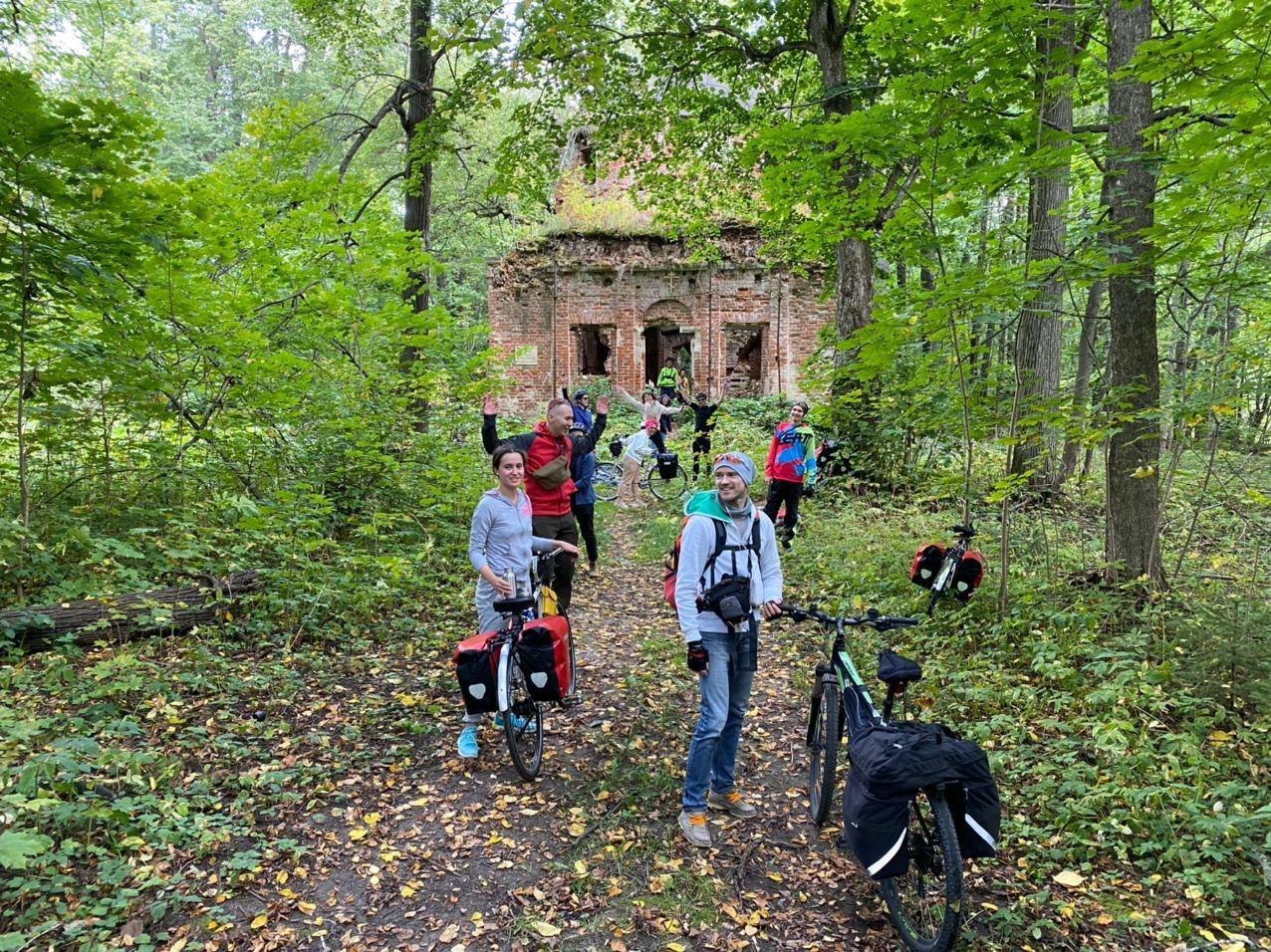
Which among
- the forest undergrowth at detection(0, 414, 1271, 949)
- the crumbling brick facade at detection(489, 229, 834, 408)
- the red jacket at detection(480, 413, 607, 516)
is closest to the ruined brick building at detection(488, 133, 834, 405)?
the crumbling brick facade at detection(489, 229, 834, 408)

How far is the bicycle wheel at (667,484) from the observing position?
40.5 feet

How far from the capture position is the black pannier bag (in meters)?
2.55

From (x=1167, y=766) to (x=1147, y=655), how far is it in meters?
1.27

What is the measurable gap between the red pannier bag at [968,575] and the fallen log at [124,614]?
247 inches

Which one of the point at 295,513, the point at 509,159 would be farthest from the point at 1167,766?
the point at 509,159

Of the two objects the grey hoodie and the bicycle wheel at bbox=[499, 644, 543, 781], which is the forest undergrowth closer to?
the bicycle wheel at bbox=[499, 644, 543, 781]

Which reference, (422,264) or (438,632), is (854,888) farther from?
(422,264)

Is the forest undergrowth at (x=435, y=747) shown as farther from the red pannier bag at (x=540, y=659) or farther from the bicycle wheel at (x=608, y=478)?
the bicycle wheel at (x=608, y=478)

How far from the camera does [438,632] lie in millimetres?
6215

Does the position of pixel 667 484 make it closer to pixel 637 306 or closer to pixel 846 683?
pixel 846 683

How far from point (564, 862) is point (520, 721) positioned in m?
1.08

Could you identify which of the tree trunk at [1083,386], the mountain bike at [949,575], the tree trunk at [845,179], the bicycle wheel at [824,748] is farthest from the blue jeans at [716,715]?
the tree trunk at [845,179]

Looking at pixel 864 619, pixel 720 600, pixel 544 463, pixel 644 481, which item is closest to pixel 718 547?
pixel 720 600

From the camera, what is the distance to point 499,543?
173 inches
